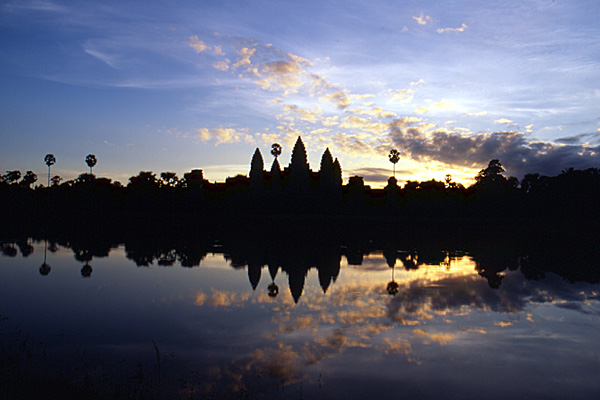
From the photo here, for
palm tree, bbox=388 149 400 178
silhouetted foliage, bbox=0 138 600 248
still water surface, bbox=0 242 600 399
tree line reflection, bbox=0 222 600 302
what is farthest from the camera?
palm tree, bbox=388 149 400 178

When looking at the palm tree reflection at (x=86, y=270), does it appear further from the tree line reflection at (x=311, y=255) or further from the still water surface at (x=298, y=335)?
the still water surface at (x=298, y=335)

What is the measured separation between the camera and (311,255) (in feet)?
98.2

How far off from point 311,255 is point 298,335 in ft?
58.3

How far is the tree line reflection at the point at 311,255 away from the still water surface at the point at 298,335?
1.39 m

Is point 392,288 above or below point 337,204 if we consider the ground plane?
below

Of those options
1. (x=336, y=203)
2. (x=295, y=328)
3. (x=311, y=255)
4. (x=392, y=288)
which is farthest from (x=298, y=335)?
(x=336, y=203)

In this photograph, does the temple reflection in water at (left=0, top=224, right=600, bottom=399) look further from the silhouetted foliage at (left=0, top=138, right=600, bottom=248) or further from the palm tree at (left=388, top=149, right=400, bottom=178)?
the palm tree at (left=388, top=149, right=400, bottom=178)

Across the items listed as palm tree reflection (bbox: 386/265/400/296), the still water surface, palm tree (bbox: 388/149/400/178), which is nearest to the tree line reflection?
palm tree reflection (bbox: 386/265/400/296)

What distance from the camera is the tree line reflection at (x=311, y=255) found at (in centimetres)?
2286

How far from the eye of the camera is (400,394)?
848 centimetres

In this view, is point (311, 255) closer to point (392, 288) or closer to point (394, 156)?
point (392, 288)

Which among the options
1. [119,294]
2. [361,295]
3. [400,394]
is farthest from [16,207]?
[400,394]

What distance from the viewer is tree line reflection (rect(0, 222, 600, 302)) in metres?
22.9

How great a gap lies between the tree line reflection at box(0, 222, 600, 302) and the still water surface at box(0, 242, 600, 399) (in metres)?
1.39
